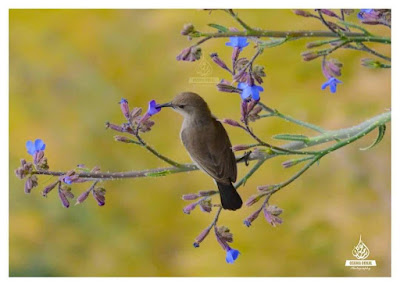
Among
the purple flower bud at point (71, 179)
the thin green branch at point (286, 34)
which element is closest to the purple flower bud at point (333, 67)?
the thin green branch at point (286, 34)

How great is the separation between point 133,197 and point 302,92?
38 cm

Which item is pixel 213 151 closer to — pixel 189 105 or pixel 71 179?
pixel 189 105

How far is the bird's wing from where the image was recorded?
933 millimetres

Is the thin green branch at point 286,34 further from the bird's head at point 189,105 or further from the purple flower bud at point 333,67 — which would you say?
the bird's head at point 189,105

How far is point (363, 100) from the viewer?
3.76ft

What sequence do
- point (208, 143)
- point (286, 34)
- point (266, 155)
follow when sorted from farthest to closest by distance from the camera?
→ 1. point (208, 143)
2. point (266, 155)
3. point (286, 34)

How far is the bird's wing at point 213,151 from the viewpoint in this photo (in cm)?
93

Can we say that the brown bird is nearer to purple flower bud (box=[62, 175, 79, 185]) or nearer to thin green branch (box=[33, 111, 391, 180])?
thin green branch (box=[33, 111, 391, 180])

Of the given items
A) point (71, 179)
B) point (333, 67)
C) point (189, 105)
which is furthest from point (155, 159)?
point (333, 67)

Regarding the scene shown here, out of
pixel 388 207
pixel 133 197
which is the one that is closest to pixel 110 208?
pixel 133 197
